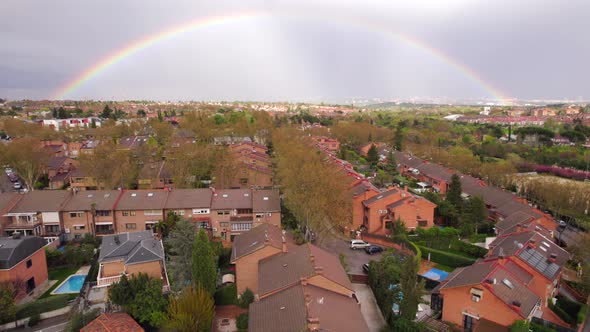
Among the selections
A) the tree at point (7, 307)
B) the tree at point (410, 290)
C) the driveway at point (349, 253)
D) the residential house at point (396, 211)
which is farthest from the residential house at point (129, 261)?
the residential house at point (396, 211)

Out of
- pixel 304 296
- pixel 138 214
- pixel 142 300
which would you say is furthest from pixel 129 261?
pixel 304 296

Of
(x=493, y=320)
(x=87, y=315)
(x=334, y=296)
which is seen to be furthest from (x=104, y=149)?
(x=493, y=320)


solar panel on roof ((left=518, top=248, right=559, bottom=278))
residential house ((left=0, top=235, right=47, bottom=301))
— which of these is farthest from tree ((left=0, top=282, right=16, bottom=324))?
solar panel on roof ((left=518, top=248, right=559, bottom=278))

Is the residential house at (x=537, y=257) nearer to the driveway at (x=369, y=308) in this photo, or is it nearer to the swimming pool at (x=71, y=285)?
the driveway at (x=369, y=308)

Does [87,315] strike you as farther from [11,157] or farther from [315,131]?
[315,131]

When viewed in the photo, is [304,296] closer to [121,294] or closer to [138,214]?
[121,294]

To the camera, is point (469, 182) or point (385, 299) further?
point (469, 182)

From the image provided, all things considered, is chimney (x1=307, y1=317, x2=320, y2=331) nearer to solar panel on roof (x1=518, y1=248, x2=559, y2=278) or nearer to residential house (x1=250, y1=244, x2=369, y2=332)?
residential house (x1=250, y1=244, x2=369, y2=332)
